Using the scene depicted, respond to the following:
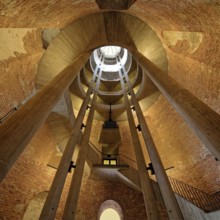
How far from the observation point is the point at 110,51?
51.2ft

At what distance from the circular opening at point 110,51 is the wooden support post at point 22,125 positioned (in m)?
12.0

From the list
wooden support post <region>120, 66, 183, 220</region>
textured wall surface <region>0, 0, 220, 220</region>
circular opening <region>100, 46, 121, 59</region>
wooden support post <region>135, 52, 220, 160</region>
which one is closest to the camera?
wooden support post <region>135, 52, 220, 160</region>

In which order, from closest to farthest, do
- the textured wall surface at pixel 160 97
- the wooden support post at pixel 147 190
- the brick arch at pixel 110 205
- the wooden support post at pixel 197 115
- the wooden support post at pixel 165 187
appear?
the wooden support post at pixel 197 115 → the textured wall surface at pixel 160 97 → the wooden support post at pixel 165 187 → the wooden support post at pixel 147 190 → the brick arch at pixel 110 205

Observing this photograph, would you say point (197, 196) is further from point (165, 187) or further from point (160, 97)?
point (160, 97)

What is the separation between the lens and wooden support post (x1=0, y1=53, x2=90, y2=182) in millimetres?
1963

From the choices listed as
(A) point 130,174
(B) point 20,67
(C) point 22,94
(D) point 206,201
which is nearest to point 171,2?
(B) point 20,67

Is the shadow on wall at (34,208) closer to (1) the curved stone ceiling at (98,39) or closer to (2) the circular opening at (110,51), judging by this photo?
(1) the curved stone ceiling at (98,39)

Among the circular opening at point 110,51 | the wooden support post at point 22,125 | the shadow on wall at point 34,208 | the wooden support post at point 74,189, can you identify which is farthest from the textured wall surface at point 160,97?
the circular opening at point 110,51

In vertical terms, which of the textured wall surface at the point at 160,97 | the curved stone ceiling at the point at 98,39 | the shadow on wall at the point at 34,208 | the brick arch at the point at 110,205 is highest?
the curved stone ceiling at the point at 98,39

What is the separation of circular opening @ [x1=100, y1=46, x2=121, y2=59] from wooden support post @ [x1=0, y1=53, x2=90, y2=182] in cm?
1200

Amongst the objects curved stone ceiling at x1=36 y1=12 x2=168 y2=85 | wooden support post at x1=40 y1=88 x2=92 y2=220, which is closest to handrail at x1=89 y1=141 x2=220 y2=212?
wooden support post at x1=40 y1=88 x2=92 y2=220

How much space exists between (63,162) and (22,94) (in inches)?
136

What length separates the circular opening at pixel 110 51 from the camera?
1504 centimetres

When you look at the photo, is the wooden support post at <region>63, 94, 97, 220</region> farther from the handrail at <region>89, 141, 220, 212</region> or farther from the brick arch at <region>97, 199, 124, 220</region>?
the handrail at <region>89, 141, 220, 212</region>
